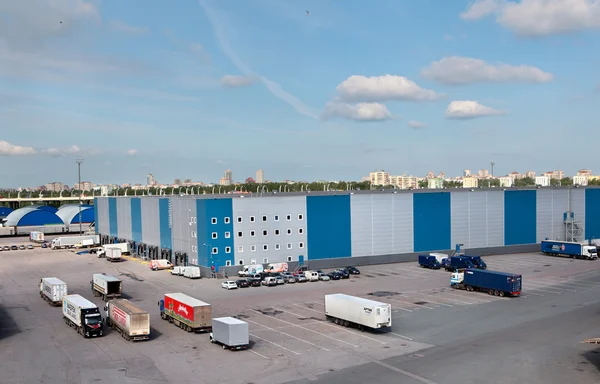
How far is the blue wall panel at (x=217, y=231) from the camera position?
215 ft

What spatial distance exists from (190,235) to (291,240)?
511 inches

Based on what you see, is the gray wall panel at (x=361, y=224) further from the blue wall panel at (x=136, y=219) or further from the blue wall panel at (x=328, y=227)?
the blue wall panel at (x=136, y=219)

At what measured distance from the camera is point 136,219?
306 ft

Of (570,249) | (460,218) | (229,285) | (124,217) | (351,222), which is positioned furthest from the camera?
(124,217)

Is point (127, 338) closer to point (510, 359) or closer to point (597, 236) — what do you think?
point (510, 359)

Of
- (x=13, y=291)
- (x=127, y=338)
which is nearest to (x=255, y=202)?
(x=13, y=291)

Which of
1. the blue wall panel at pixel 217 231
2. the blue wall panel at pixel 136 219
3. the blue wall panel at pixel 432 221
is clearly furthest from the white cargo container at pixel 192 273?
the blue wall panel at pixel 432 221

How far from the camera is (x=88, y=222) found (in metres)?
150

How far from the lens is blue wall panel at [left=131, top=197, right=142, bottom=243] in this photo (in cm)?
9139

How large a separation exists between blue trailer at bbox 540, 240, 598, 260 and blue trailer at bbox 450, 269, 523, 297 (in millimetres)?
29831

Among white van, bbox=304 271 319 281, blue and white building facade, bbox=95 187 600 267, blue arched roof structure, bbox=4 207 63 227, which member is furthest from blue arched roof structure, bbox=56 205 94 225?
white van, bbox=304 271 319 281

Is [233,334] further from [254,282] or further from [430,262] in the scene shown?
[430,262]

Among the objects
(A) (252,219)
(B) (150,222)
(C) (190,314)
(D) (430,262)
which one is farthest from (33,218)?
(C) (190,314)

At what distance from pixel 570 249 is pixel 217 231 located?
164ft
